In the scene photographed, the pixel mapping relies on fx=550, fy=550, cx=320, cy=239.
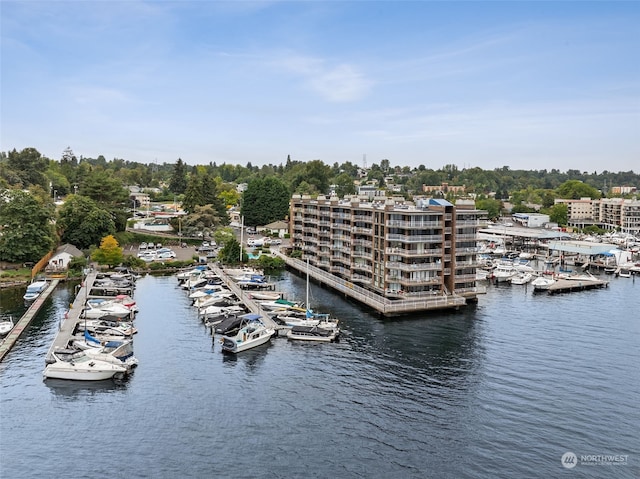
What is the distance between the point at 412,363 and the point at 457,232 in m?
23.4

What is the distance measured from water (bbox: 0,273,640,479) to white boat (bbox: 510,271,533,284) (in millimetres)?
24148

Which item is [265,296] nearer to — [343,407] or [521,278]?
[343,407]

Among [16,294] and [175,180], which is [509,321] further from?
[175,180]

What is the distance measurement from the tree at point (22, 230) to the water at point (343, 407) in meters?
27.9

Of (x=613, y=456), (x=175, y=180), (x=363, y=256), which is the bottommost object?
(x=613, y=456)

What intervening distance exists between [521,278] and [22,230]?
70709 millimetres

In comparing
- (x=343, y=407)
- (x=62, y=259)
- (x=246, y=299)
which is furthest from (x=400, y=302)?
(x=62, y=259)

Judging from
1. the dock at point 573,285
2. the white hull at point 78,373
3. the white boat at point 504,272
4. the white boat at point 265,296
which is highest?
the white boat at point 504,272

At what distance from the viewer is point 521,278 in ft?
258

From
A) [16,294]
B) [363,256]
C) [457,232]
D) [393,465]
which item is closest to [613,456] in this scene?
[393,465]

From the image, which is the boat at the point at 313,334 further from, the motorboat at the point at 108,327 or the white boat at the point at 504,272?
the white boat at the point at 504,272

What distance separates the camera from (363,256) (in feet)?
222

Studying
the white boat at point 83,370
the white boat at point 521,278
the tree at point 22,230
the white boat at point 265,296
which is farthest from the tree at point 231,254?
the white boat at point 83,370

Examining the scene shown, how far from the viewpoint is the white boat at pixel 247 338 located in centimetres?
4444
